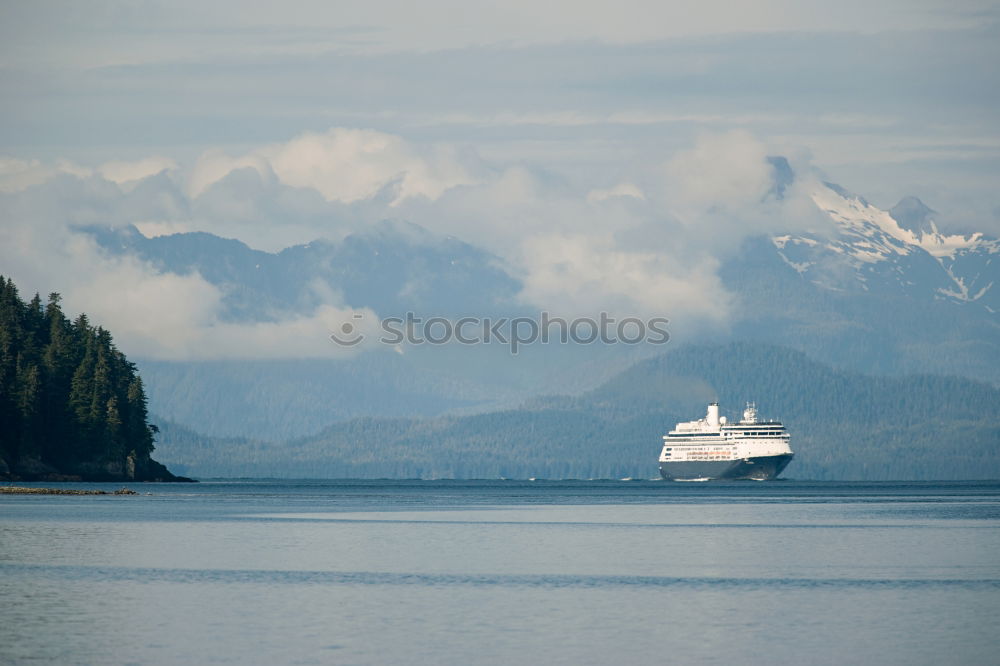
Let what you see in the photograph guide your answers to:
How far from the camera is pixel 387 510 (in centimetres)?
14300

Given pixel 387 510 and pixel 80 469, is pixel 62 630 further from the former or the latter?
pixel 80 469

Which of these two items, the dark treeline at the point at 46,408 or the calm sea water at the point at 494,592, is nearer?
the calm sea water at the point at 494,592

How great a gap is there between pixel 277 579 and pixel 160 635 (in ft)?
55.6

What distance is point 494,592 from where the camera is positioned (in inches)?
2547

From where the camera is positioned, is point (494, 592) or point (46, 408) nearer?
point (494, 592)

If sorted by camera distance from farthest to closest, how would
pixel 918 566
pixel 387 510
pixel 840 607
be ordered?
pixel 387 510
pixel 918 566
pixel 840 607

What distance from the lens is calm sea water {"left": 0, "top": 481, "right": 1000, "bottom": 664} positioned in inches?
1964

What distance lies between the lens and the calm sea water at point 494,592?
49.9m

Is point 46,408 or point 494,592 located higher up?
point 46,408

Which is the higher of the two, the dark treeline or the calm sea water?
the dark treeline

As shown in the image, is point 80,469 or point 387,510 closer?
point 387,510

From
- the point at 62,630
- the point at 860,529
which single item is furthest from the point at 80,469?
the point at 62,630

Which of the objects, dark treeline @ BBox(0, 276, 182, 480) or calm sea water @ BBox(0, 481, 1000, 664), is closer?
calm sea water @ BBox(0, 481, 1000, 664)

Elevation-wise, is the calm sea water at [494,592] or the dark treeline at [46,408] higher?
the dark treeline at [46,408]
